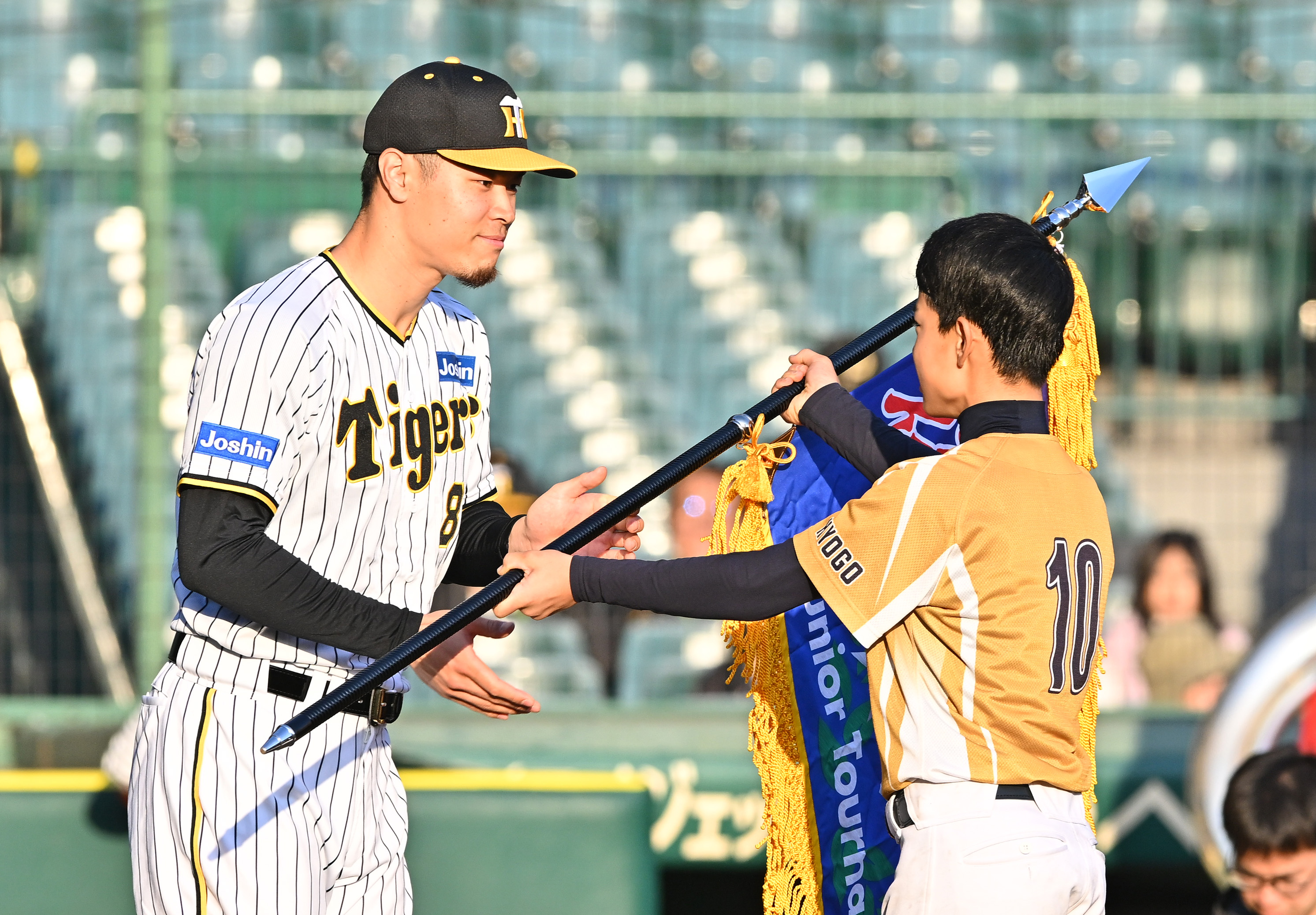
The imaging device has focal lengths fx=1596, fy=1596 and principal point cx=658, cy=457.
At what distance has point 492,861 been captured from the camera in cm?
420

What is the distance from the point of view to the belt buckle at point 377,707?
261 cm

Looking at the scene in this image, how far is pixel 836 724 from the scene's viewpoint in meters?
3.04

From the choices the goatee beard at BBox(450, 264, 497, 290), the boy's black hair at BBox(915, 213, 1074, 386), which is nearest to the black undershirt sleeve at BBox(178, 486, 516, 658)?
the goatee beard at BBox(450, 264, 497, 290)

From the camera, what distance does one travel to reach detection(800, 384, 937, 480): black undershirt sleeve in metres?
2.75

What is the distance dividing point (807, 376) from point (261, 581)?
103 centimetres

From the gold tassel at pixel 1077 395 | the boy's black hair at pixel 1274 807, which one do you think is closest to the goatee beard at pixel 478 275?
the gold tassel at pixel 1077 395

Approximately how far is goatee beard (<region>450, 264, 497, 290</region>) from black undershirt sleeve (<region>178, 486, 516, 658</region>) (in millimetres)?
541

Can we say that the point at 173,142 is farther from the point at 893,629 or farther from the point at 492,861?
the point at 893,629

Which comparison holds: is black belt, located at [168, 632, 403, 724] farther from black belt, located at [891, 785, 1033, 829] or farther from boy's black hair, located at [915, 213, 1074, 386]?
boy's black hair, located at [915, 213, 1074, 386]

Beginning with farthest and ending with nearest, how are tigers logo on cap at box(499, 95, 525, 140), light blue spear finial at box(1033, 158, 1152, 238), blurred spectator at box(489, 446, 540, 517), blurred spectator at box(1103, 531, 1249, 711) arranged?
blurred spectator at box(1103, 531, 1249, 711) < blurred spectator at box(489, 446, 540, 517) < light blue spear finial at box(1033, 158, 1152, 238) < tigers logo on cap at box(499, 95, 525, 140)

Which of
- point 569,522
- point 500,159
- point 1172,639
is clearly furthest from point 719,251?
point 500,159

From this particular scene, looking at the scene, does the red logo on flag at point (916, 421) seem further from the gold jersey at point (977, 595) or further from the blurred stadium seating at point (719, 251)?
the blurred stadium seating at point (719, 251)

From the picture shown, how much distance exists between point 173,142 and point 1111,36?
4.87m

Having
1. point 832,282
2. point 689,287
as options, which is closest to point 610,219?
point 689,287
